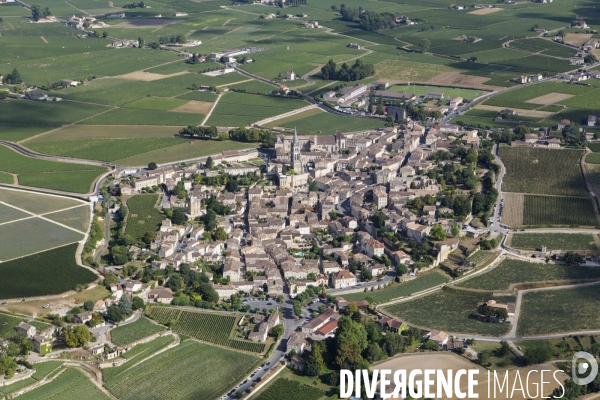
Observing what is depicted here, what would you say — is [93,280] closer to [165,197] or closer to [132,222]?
[132,222]

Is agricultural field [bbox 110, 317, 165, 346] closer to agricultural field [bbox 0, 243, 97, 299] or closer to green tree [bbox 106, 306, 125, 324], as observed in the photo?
green tree [bbox 106, 306, 125, 324]

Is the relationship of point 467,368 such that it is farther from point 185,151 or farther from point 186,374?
point 185,151

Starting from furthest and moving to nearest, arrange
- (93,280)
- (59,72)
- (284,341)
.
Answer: (59,72) < (93,280) < (284,341)

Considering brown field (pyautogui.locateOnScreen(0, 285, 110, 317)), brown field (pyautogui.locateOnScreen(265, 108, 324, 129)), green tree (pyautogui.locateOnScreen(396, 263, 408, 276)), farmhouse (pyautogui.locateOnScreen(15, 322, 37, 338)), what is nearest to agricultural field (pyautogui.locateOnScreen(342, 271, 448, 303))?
green tree (pyautogui.locateOnScreen(396, 263, 408, 276))

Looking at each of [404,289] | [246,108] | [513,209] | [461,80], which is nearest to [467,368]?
[404,289]

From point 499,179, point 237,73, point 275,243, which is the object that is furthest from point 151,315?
point 237,73

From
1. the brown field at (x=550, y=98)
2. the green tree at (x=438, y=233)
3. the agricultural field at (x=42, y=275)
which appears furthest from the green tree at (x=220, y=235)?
the brown field at (x=550, y=98)

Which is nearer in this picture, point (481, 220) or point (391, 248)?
point (391, 248)

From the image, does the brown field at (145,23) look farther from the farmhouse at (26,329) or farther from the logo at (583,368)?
the logo at (583,368)
